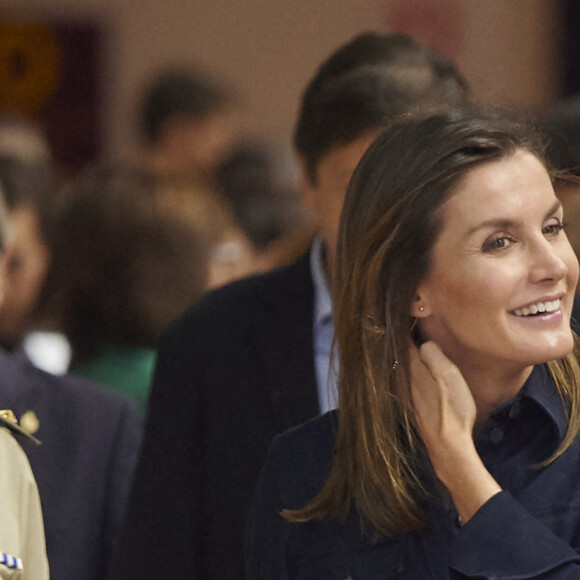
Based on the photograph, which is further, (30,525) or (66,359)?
(66,359)

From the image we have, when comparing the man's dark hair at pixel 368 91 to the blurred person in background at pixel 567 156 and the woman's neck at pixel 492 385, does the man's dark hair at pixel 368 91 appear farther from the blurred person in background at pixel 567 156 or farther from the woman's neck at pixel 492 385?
the woman's neck at pixel 492 385

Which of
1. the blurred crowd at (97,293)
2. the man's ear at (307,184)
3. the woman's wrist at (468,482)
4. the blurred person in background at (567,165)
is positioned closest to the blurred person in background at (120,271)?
the blurred crowd at (97,293)

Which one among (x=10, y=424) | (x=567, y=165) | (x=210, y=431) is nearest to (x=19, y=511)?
(x=10, y=424)

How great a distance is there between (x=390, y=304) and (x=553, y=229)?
0.89 ft

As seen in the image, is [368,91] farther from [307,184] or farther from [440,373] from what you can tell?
[440,373]

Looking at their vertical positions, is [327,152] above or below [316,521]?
above

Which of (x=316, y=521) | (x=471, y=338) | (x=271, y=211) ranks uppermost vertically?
(x=471, y=338)

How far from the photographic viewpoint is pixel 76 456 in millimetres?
2766

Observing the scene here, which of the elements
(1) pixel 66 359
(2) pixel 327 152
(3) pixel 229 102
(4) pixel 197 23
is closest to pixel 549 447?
(2) pixel 327 152

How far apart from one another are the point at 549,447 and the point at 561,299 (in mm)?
223

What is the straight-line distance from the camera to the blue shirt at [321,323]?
2.63m

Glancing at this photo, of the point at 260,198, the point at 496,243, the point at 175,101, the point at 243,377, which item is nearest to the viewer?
the point at 496,243

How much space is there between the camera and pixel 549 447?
6.73 feet

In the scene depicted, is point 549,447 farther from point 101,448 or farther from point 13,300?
point 13,300
